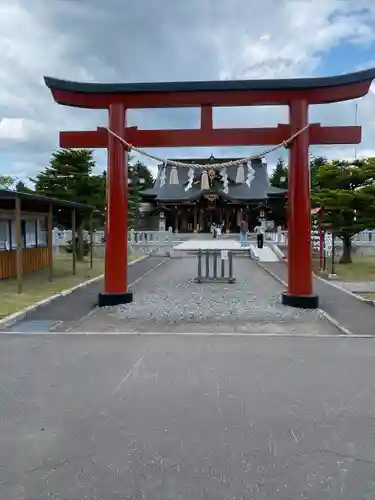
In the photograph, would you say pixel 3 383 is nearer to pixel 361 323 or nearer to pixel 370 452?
pixel 370 452

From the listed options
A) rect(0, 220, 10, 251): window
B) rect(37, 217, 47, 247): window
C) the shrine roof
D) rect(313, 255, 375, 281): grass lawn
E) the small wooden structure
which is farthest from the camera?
rect(37, 217, 47, 247): window

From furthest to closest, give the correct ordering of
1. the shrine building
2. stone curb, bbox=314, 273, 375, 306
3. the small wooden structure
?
the shrine building
the small wooden structure
stone curb, bbox=314, 273, 375, 306

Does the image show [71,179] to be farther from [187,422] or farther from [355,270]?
[187,422]

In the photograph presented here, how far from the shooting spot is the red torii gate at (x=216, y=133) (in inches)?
417

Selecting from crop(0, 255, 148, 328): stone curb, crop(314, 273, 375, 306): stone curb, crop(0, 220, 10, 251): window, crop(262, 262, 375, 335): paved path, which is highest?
crop(0, 220, 10, 251): window

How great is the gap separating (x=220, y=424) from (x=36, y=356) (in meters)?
3.41

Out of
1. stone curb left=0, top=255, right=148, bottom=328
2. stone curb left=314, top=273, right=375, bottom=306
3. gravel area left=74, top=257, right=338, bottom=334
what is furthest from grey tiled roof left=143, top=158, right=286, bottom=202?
gravel area left=74, top=257, right=338, bottom=334

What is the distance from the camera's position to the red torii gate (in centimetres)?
1059

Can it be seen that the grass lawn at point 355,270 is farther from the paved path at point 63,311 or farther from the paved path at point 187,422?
the paved path at point 187,422

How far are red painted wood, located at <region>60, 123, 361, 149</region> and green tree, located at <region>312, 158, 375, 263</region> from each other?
8.89m

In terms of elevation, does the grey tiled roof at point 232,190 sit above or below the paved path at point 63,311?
above

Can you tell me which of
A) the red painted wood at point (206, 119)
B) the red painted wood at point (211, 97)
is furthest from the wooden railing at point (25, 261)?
the red painted wood at point (206, 119)

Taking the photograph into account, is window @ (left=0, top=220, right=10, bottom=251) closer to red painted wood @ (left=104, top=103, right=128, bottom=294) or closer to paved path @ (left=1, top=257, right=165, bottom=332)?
paved path @ (left=1, top=257, right=165, bottom=332)

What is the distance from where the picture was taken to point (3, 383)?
5.42 meters
